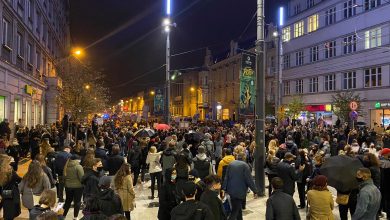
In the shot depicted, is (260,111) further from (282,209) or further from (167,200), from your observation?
(282,209)

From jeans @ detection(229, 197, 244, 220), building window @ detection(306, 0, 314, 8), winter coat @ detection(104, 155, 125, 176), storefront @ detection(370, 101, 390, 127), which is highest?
building window @ detection(306, 0, 314, 8)

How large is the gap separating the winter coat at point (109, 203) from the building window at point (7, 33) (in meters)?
17.6

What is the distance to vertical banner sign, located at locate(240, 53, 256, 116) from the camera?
12969 millimetres

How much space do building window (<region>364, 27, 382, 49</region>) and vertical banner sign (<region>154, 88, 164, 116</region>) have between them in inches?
830

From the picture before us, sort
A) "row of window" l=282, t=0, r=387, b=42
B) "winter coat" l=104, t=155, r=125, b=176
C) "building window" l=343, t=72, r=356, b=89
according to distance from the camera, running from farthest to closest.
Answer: "building window" l=343, t=72, r=356, b=89
"row of window" l=282, t=0, r=387, b=42
"winter coat" l=104, t=155, r=125, b=176

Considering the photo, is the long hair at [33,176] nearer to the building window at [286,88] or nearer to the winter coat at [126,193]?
the winter coat at [126,193]

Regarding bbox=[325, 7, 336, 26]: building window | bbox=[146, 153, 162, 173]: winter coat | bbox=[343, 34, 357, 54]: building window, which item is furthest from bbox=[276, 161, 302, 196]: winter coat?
bbox=[325, 7, 336, 26]: building window

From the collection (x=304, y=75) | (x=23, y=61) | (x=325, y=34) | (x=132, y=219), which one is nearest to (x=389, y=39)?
(x=325, y=34)

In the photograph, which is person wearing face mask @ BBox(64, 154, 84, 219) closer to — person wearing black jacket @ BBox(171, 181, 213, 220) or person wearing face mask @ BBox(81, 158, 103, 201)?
person wearing face mask @ BBox(81, 158, 103, 201)

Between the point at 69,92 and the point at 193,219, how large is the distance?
2823 cm

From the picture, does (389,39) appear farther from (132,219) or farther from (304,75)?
(132,219)

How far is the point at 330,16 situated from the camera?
4344 cm

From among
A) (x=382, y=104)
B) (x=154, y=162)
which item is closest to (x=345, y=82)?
(x=382, y=104)

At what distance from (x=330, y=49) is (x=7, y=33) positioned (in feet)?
108
